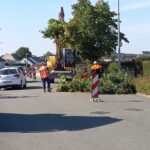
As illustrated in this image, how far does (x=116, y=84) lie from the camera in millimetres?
26531

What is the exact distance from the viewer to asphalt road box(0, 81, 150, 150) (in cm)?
1079

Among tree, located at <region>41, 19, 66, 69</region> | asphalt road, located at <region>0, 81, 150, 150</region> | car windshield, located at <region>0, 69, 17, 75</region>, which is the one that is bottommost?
asphalt road, located at <region>0, 81, 150, 150</region>

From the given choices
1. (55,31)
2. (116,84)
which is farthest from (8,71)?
(55,31)

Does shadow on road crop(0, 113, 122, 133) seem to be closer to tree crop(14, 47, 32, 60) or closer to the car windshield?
the car windshield

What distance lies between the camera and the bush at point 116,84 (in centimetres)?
2626

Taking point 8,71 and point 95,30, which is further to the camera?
point 95,30

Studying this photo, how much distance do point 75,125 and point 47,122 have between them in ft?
3.44

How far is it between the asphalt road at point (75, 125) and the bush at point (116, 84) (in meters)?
4.97

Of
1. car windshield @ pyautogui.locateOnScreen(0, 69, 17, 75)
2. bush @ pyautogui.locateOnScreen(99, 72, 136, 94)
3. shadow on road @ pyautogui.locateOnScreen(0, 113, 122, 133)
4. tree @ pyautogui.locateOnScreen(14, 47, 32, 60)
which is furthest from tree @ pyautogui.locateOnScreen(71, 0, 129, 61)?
tree @ pyautogui.locateOnScreen(14, 47, 32, 60)

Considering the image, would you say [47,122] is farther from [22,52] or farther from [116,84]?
[22,52]

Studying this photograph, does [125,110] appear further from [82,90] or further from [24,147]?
[82,90]

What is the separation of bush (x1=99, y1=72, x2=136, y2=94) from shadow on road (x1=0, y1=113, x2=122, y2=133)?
1010 centimetres

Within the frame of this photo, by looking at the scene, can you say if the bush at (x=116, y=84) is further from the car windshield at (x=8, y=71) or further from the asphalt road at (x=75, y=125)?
the car windshield at (x=8, y=71)

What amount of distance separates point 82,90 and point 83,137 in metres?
16.0
